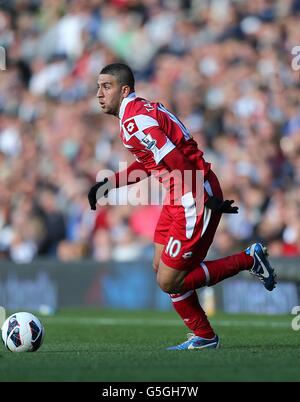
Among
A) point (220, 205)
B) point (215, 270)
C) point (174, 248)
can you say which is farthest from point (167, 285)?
point (220, 205)

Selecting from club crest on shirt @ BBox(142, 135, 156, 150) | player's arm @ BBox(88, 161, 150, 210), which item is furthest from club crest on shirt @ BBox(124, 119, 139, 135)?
player's arm @ BBox(88, 161, 150, 210)

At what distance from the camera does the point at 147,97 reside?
16.8m

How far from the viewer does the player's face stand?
8422mm

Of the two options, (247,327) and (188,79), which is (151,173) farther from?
(188,79)

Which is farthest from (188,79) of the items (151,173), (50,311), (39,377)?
(39,377)

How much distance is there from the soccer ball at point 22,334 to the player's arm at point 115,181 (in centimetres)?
110

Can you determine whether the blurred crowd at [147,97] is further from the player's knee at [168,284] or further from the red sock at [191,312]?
the player's knee at [168,284]

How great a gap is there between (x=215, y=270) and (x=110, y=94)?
1680 millimetres

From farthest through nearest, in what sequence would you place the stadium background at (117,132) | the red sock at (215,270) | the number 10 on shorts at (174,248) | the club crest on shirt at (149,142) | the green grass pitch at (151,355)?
the stadium background at (117,132) → the red sock at (215,270) → the number 10 on shorts at (174,248) → the club crest on shirt at (149,142) → the green grass pitch at (151,355)

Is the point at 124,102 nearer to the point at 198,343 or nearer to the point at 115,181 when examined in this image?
the point at 115,181

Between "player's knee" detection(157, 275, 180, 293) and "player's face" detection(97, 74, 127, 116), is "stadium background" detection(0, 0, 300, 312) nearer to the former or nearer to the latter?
"player's knee" detection(157, 275, 180, 293)

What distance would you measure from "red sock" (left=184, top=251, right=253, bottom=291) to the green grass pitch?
558mm

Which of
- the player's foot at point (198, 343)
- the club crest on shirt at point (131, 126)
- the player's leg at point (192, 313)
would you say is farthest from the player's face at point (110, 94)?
the player's foot at point (198, 343)

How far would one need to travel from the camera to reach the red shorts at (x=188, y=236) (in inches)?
323
